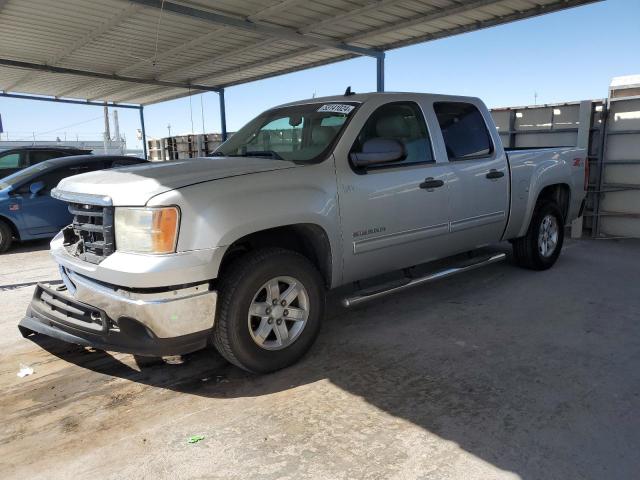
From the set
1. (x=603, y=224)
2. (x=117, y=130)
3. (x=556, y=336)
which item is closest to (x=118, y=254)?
(x=556, y=336)

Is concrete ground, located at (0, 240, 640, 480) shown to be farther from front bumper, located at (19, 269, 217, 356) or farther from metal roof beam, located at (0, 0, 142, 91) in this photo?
metal roof beam, located at (0, 0, 142, 91)

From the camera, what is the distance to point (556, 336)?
4.18 metres

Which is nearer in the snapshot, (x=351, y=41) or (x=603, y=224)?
(x=603, y=224)

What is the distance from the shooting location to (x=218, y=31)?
10445 millimetres

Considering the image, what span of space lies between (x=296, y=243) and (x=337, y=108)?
127 centimetres

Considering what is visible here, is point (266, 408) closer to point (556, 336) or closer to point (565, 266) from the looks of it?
point (556, 336)

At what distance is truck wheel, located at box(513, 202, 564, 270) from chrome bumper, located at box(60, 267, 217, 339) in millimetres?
4349

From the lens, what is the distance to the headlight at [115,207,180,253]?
2938 millimetres

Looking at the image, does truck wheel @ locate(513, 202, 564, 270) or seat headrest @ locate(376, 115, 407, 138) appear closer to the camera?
→ seat headrest @ locate(376, 115, 407, 138)

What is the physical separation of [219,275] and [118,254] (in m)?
0.64

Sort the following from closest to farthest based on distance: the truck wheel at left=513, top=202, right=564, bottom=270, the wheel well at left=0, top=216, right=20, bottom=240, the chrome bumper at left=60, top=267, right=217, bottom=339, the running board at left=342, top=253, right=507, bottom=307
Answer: the chrome bumper at left=60, top=267, right=217, bottom=339 → the running board at left=342, top=253, right=507, bottom=307 → the truck wheel at left=513, top=202, right=564, bottom=270 → the wheel well at left=0, top=216, right=20, bottom=240

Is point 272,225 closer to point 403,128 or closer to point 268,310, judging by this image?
point 268,310

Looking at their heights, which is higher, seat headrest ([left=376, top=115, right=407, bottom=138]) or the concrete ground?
seat headrest ([left=376, top=115, right=407, bottom=138])

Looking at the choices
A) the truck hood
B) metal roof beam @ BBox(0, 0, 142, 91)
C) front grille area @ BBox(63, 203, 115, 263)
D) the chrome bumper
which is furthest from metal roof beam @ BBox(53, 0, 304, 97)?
the chrome bumper
